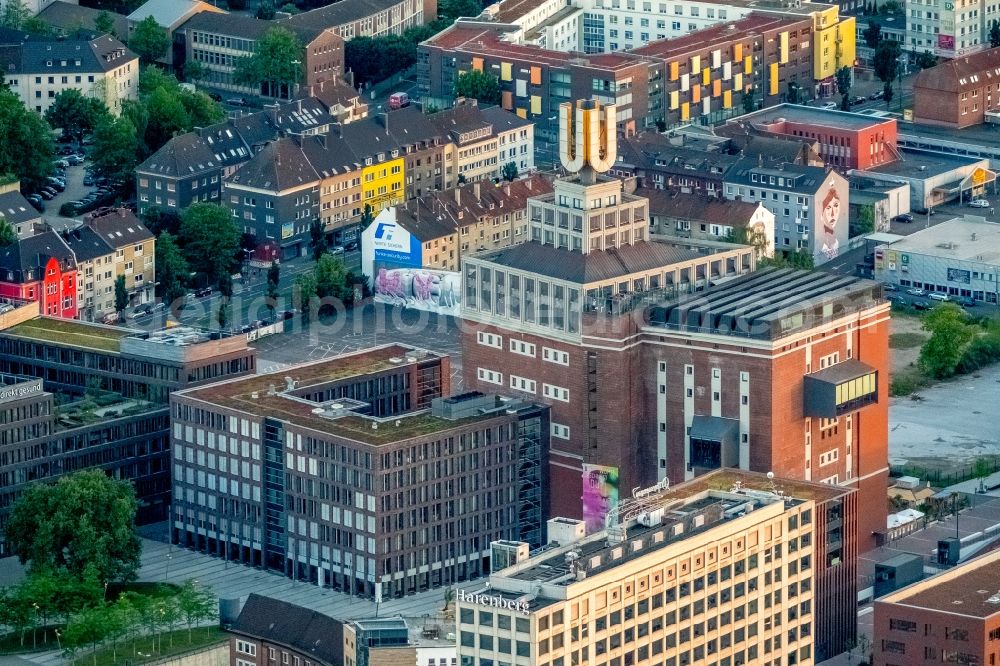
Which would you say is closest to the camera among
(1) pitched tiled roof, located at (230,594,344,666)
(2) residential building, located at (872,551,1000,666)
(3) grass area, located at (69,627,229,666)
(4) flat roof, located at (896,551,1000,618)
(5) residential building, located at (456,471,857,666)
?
(5) residential building, located at (456,471,857,666)

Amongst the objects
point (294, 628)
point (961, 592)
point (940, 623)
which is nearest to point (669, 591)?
point (940, 623)

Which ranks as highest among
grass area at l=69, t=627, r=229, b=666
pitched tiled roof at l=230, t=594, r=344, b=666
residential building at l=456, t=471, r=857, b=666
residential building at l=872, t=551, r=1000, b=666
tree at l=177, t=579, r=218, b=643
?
residential building at l=456, t=471, r=857, b=666

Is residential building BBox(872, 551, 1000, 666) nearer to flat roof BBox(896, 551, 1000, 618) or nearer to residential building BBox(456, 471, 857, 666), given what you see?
flat roof BBox(896, 551, 1000, 618)

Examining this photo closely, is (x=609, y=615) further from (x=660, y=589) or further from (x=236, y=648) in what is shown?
(x=236, y=648)

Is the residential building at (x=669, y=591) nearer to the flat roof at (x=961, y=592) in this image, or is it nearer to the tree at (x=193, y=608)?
the flat roof at (x=961, y=592)

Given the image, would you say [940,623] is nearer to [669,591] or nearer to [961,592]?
[961,592]

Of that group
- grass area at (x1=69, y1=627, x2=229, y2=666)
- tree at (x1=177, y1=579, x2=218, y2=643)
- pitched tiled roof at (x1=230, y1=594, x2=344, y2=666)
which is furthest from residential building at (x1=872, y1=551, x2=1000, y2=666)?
tree at (x1=177, y1=579, x2=218, y2=643)
